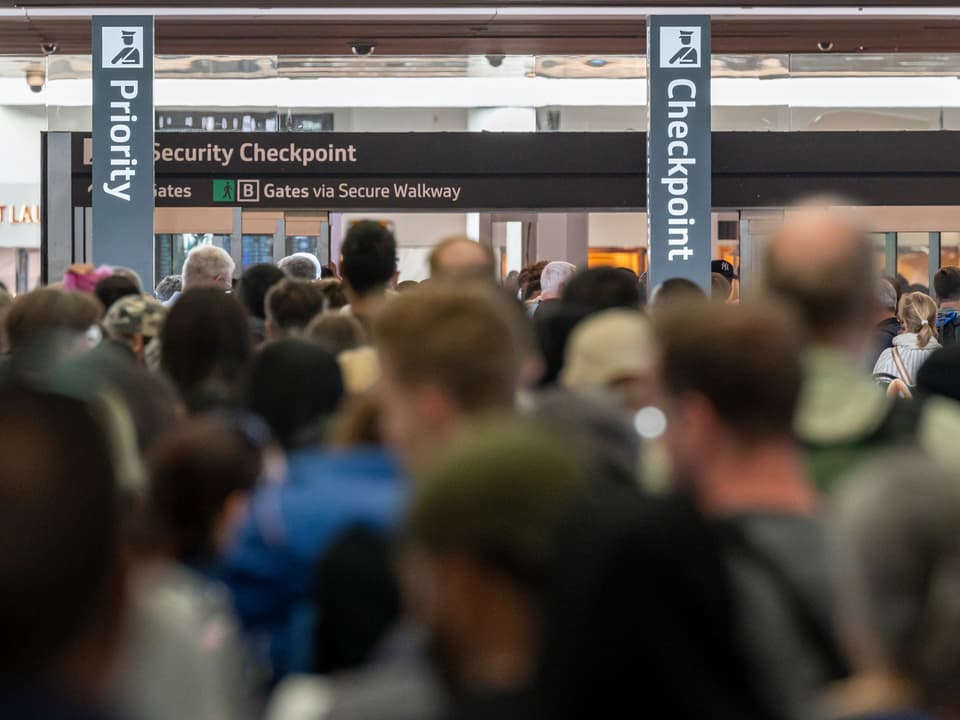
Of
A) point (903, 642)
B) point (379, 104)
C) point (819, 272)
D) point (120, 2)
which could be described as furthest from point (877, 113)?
point (903, 642)

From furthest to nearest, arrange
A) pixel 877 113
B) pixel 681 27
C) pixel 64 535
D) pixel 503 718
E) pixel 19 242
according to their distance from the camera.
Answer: pixel 19 242 < pixel 877 113 < pixel 681 27 < pixel 503 718 < pixel 64 535

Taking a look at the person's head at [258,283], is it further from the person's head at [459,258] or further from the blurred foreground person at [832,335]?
the blurred foreground person at [832,335]

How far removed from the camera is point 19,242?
2509cm

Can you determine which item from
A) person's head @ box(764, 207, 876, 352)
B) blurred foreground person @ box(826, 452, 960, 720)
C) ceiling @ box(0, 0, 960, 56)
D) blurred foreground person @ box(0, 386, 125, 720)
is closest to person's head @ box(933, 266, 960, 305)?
ceiling @ box(0, 0, 960, 56)

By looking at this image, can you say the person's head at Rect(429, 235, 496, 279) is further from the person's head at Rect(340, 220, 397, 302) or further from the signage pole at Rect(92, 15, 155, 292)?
the signage pole at Rect(92, 15, 155, 292)

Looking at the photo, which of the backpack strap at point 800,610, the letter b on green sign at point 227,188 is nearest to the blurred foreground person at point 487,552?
the backpack strap at point 800,610

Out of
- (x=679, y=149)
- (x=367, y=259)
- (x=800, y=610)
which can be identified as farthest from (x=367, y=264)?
(x=679, y=149)

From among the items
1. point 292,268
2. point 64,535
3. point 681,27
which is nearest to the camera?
point 64,535

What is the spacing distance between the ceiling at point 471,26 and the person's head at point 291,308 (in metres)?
7.46

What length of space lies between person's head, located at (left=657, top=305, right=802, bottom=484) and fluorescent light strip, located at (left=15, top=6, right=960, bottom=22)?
1021 cm

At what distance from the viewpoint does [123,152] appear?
11.6 meters

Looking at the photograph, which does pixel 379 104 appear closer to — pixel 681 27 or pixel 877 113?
pixel 681 27

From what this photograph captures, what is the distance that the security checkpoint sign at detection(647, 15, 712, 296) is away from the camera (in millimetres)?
11797

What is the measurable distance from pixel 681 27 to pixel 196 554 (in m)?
9.65
